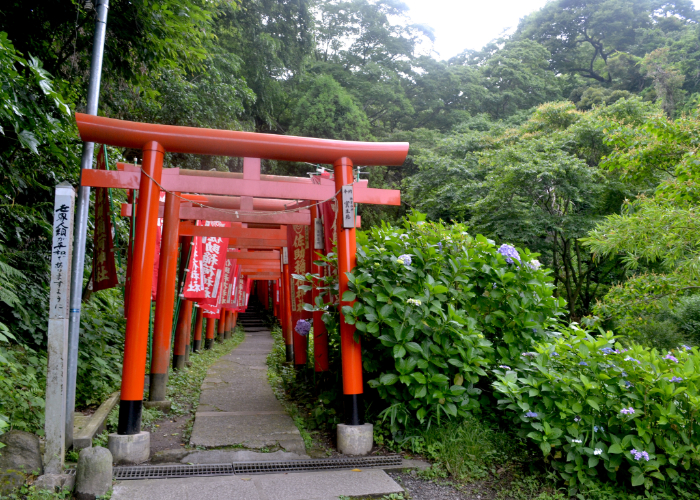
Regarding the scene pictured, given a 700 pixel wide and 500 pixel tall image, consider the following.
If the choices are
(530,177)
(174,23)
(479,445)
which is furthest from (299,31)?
(479,445)

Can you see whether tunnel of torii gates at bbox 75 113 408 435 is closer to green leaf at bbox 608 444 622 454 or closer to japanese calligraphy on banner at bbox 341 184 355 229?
japanese calligraphy on banner at bbox 341 184 355 229

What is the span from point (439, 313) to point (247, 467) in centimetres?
208

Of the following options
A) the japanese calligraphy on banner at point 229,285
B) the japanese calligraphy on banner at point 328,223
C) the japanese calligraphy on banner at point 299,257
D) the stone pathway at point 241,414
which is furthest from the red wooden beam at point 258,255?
the japanese calligraphy on banner at point 328,223

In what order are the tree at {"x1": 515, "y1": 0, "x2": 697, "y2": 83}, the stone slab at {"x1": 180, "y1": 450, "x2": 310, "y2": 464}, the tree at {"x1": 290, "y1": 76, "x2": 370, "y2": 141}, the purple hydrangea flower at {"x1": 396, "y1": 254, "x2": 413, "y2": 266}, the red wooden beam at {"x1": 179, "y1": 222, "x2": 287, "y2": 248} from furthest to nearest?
1. the tree at {"x1": 515, "y1": 0, "x2": 697, "y2": 83}
2. the tree at {"x1": 290, "y1": 76, "x2": 370, "y2": 141}
3. the red wooden beam at {"x1": 179, "y1": 222, "x2": 287, "y2": 248}
4. the purple hydrangea flower at {"x1": 396, "y1": 254, "x2": 413, "y2": 266}
5. the stone slab at {"x1": 180, "y1": 450, "x2": 310, "y2": 464}

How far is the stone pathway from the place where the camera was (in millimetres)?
4562

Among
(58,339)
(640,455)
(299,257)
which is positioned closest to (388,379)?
(640,455)

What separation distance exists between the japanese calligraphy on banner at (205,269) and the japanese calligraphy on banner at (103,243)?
101 inches

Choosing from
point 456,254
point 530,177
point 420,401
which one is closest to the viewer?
point 420,401

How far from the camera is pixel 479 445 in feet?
13.1

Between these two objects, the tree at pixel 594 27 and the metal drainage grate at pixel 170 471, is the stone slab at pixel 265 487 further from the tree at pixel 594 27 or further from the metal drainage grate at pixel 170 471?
the tree at pixel 594 27

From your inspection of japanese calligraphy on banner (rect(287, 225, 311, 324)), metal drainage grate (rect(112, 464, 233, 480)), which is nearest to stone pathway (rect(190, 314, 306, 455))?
metal drainage grate (rect(112, 464, 233, 480))

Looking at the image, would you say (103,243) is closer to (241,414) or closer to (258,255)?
(241,414)

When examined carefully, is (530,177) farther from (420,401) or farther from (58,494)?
(58,494)

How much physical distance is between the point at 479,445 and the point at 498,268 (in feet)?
5.21
